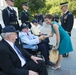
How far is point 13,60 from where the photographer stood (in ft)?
10.2

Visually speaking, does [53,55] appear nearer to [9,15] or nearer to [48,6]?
[9,15]

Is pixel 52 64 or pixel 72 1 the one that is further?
pixel 72 1

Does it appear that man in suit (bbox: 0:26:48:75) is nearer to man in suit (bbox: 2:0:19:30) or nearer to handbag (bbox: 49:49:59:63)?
handbag (bbox: 49:49:59:63)

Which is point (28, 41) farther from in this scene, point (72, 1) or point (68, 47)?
point (72, 1)

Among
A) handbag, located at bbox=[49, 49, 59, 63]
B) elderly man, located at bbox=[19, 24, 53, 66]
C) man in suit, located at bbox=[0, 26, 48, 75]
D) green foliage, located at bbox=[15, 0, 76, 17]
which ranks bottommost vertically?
green foliage, located at bbox=[15, 0, 76, 17]

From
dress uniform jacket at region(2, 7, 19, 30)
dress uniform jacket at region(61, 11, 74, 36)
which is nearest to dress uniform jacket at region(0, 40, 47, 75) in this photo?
dress uniform jacket at region(2, 7, 19, 30)

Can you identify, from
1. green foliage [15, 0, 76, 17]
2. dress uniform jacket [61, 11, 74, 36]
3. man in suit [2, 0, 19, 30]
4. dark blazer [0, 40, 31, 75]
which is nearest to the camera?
dark blazer [0, 40, 31, 75]

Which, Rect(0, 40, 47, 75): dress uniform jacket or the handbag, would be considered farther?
the handbag

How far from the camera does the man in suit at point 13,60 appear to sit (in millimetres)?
2939

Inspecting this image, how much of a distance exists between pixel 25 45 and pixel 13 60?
1703mm

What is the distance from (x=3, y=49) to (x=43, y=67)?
2.78ft

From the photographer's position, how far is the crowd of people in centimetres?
302

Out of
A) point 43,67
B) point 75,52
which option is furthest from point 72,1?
point 43,67

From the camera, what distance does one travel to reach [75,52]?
279 inches
